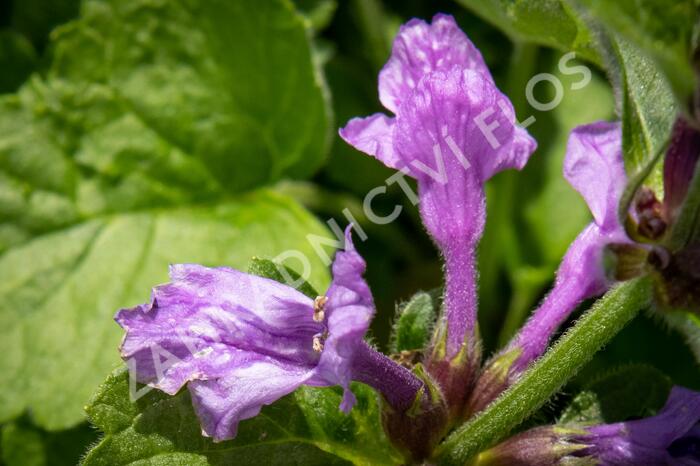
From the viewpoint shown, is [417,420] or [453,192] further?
[453,192]

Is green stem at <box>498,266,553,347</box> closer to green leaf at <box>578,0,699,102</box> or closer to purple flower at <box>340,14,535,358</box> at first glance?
purple flower at <box>340,14,535,358</box>

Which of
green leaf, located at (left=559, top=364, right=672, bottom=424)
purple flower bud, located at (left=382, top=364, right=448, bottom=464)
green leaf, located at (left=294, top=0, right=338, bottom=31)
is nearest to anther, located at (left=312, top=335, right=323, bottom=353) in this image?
purple flower bud, located at (left=382, top=364, right=448, bottom=464)

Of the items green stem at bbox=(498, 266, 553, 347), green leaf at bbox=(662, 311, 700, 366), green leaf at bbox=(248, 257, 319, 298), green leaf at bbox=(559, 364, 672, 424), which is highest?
green leaf at bbox=(662, 311, 700, 366)

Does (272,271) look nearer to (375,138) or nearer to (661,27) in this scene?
(375,138)

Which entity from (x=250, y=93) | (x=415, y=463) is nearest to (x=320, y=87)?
(x=250, y=93)

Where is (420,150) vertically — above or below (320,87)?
above

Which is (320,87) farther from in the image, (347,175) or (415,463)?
(415,463)
